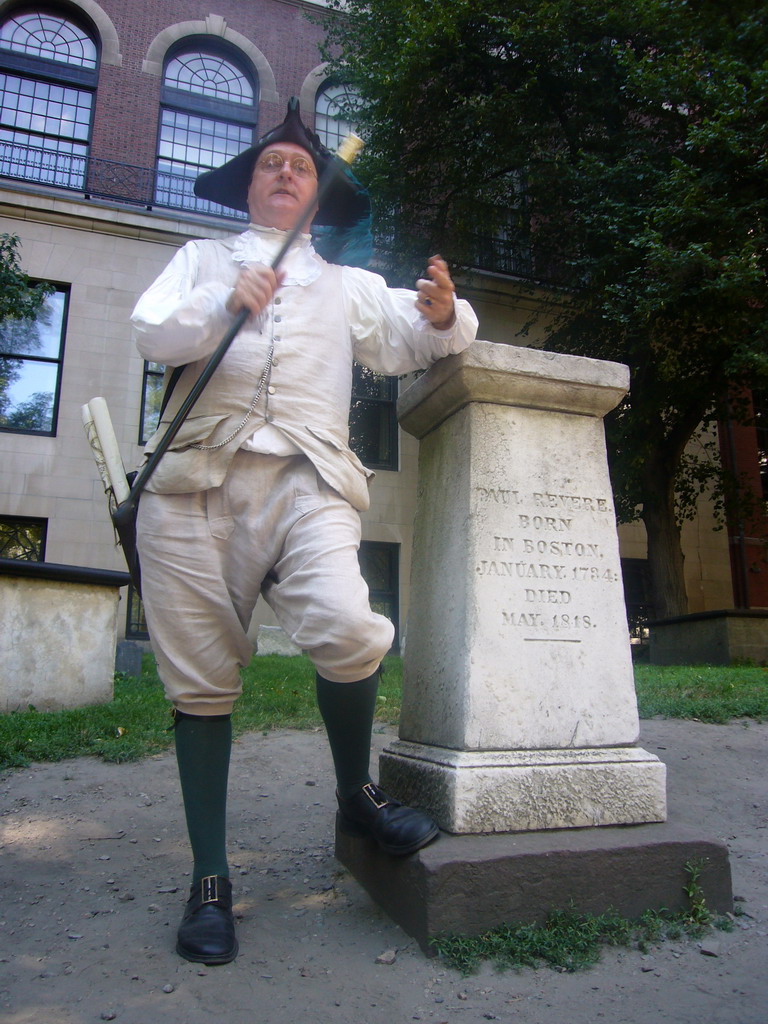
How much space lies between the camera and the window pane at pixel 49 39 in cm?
1504

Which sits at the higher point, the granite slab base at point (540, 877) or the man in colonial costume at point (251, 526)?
the man in colonial costume at point (251, 526)

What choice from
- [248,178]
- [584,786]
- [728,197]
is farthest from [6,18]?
[584,786]

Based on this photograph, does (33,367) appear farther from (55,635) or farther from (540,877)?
(540,877)

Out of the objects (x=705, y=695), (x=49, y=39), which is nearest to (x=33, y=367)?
(x=49, y=39)

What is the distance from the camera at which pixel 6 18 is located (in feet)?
49.3

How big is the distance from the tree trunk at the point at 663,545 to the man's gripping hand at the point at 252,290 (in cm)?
1187

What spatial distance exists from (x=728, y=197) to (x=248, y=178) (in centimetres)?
958

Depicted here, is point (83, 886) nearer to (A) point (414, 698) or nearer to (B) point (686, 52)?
(A) point (414, 698)

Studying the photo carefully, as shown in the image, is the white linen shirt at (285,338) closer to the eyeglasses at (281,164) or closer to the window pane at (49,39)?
the eyeglasses at (281,164)

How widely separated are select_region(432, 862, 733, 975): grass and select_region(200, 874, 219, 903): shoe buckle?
0.63 meters

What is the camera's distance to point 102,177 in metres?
14.9

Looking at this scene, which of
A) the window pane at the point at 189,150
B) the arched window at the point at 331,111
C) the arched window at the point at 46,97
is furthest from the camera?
the arched window at the point at 331,111

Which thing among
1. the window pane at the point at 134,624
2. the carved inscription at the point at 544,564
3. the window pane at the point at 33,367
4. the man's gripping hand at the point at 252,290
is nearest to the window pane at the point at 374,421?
the window pane at the point at 134,624

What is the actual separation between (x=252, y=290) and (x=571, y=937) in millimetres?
1976
